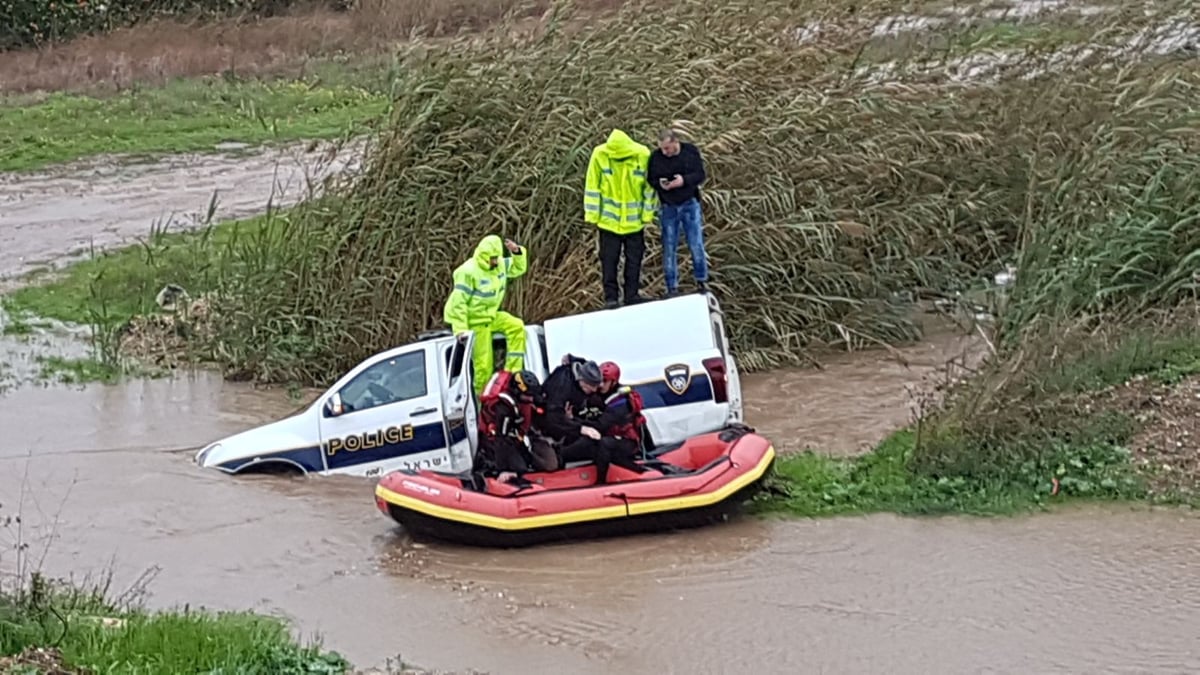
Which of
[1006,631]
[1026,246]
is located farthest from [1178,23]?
[1006,631]

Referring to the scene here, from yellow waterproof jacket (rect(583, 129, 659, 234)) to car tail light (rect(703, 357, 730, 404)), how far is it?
343 centimetres

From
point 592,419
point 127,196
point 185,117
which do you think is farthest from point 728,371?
point 185,117

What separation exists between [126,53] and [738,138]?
24.7 m

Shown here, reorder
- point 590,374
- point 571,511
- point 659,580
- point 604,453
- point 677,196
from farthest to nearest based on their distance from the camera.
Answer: point 677,196 < point 604,453 < point 590,374 < point 571,511 < point 659,580

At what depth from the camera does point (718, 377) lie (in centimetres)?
1314

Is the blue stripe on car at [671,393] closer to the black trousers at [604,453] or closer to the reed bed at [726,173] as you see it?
the black trousers at [604,453]

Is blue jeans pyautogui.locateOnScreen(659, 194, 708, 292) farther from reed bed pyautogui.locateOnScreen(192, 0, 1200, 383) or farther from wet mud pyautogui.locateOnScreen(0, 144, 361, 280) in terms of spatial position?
wet mud pyautogui.locateOnScreen(0, 144, 361, 280)

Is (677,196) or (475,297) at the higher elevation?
(677,196)

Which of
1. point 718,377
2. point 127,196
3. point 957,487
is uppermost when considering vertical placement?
point 127,196

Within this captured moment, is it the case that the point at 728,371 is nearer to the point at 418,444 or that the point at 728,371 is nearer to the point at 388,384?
the point at 418,444

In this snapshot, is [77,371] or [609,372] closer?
[609,372]

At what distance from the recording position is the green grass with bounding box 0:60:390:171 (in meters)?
31.4

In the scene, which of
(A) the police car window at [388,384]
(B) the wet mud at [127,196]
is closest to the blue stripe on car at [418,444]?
(A) the police car window at [388,384]

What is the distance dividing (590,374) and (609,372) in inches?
5.8
